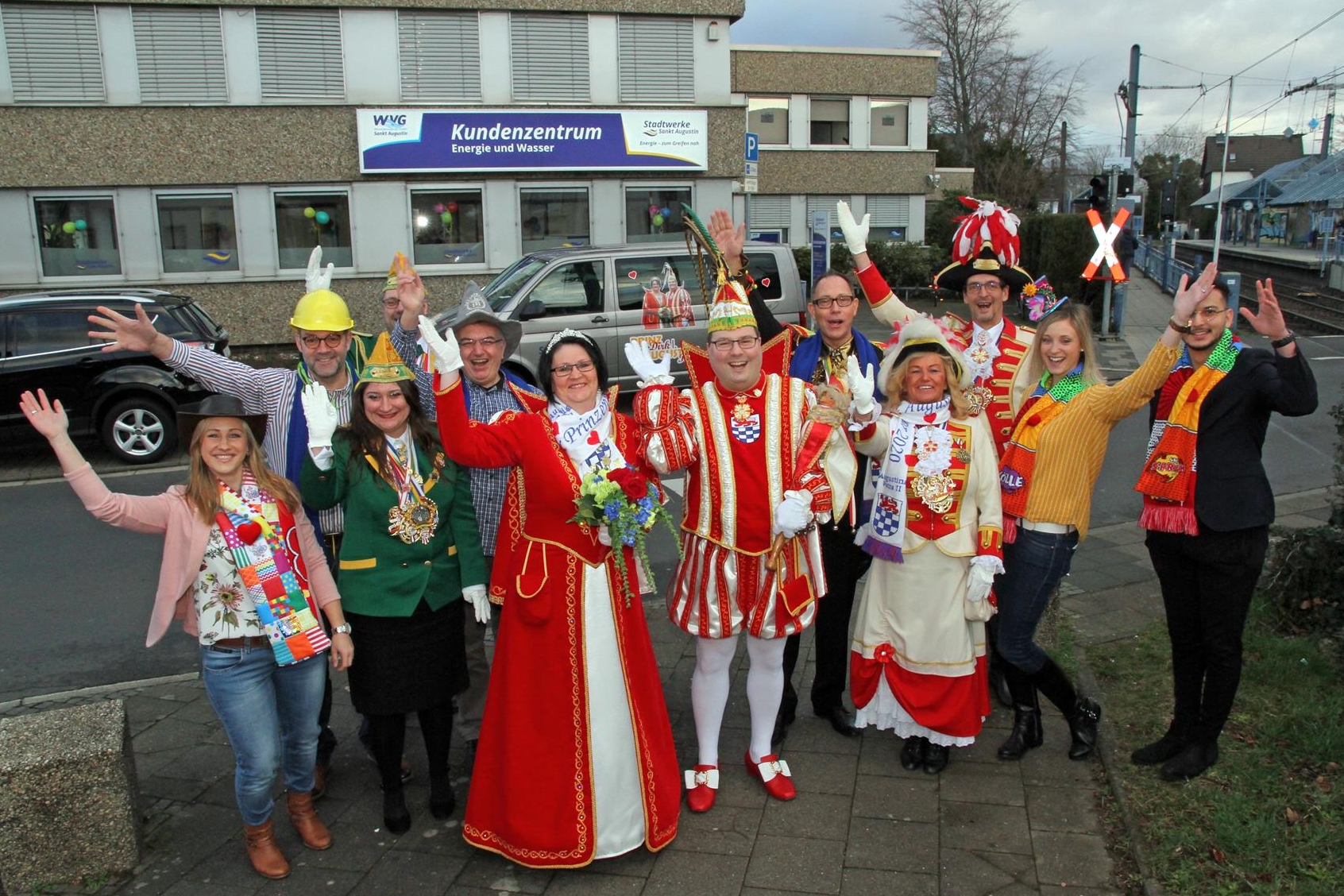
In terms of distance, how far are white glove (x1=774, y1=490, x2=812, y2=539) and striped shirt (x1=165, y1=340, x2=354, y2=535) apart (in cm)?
167

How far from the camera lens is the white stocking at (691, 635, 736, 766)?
12.7ft

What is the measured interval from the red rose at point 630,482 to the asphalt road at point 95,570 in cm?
328

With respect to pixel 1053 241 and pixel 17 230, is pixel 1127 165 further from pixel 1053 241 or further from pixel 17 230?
pixel 17 230

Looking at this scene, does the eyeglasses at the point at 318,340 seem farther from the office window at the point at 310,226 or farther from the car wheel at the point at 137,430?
the office window at the point at 310,226

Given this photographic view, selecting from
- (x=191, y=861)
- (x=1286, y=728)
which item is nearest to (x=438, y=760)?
(x=191, y=861)

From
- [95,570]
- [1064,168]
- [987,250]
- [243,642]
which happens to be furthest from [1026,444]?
[1064,168]

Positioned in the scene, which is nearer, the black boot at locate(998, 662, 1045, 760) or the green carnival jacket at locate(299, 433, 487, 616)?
the green carnival jacket at locate(299, 433, 487, 616)

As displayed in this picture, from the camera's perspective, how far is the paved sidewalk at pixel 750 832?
3.39 m

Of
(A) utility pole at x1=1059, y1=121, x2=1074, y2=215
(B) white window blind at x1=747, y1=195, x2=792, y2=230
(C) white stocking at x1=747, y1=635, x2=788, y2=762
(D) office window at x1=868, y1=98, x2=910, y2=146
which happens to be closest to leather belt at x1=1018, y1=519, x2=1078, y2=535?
(C) white stocking at x1=747, y1=635, x2=788, y2=762

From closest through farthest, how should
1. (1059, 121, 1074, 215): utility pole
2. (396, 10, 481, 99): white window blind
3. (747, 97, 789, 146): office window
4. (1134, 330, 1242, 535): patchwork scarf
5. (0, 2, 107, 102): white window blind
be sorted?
(1134, 330, 1242, 535): patchwork scarf → (0, 2, 107, 102): white window blind → (396, 10, 481, 99): white window blind → (747, 97, 789, 146): office window → (1059, 121, 1074, 215): utility pole

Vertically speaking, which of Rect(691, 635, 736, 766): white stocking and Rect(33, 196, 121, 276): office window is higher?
Rect(33, 196, 121, 276): office window

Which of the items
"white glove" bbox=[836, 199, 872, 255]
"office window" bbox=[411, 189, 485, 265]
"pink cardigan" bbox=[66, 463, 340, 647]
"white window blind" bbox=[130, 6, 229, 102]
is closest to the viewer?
"pink cardigan" bbox=[66, 463, 340, 647]

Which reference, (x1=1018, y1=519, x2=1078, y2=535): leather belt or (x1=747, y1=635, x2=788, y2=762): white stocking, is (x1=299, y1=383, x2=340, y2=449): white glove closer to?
(x1=747, y1=635, x2=788, y2=762): white stocking

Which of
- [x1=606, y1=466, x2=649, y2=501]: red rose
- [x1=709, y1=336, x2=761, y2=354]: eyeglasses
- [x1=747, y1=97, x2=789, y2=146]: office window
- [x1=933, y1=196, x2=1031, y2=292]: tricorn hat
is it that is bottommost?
[x1=606, y1=466, x2=649, y2=501]: red rose
